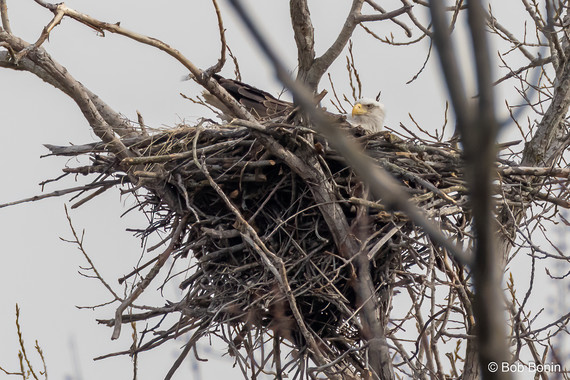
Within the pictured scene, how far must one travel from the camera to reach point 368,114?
596 cm

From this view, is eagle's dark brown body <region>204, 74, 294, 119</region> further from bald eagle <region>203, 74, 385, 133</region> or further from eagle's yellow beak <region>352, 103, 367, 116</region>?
eagle's yellow beak <region>352, 103, 367, 116</region>

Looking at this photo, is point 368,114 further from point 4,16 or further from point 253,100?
point 4,16

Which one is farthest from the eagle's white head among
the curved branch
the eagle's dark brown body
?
the curved branch

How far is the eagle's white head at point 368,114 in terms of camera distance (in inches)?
232

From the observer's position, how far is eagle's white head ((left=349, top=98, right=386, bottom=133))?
19.4 ft

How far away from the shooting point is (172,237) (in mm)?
4418

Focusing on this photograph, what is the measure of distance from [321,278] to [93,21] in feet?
6.45

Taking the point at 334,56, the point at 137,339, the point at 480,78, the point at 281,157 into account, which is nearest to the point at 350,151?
the point at 480,78

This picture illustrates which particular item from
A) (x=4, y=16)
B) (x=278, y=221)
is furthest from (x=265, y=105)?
(x=4, y=16)

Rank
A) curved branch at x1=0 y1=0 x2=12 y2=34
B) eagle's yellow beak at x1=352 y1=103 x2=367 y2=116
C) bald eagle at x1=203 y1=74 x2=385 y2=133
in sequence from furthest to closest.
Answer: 1. eagle's yellow beak at x1=352 y1=103 x2=367 y2=116
2. bald eagle at x1=203 y1=74 x2=385 y2=133
3. curved branch at x1=0 y1=0 x2=12 y2=34

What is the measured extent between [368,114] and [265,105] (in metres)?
1.04

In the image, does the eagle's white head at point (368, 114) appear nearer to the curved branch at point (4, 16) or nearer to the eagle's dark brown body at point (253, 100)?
the eagle's dark brown body at point (253, 100)

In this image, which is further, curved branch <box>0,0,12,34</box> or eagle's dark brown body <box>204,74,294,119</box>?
eagle's dark brown body <box>204,74,294,119</box>

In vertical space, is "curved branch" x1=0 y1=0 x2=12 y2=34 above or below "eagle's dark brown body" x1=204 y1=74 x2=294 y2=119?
below
